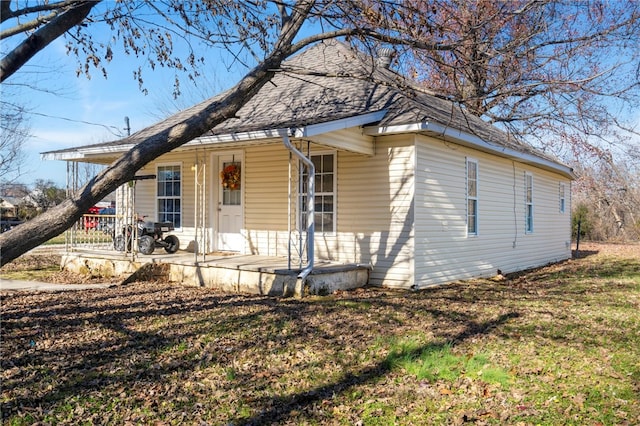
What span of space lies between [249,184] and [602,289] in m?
7.64

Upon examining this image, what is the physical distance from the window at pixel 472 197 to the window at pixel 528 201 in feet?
12.8

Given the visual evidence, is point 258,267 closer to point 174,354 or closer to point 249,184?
point 249,184

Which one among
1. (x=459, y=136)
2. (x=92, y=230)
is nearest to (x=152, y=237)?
(x=92, y=230)

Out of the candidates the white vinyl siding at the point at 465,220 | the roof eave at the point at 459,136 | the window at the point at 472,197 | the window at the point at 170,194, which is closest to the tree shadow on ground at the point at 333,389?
the roof eave at the point at 459,136

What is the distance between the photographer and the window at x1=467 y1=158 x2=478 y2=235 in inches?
480

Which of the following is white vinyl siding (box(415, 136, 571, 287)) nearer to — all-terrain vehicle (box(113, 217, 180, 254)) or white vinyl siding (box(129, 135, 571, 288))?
white vinyl siding (box(129, 135, 571, 288))

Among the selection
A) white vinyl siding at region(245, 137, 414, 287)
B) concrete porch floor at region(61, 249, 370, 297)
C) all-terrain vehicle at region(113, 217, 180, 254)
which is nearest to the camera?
→ concrete porch floor at region(61, 249, 370, 297)

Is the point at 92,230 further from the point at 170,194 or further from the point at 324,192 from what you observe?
the point at 324,192

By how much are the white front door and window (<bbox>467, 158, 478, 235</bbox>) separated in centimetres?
517

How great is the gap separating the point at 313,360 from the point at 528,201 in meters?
12.2

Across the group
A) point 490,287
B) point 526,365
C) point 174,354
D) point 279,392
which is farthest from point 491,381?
point 490,287

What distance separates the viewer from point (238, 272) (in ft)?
31.3

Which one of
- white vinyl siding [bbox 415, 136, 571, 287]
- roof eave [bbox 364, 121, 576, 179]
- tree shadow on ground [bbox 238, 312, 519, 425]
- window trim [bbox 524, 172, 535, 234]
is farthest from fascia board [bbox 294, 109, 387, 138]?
window trim [bbox 524, 172, 535, 234]

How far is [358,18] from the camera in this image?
23.6ft
